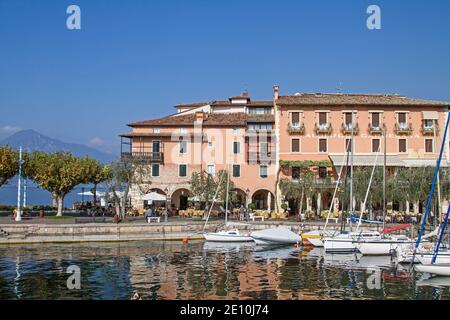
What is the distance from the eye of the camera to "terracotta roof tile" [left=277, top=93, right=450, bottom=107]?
6134 cm

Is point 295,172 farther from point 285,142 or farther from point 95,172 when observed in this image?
point 95,172

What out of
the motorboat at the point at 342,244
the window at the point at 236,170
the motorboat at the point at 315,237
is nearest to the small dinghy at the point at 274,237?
the motorboat at the point at 315,237

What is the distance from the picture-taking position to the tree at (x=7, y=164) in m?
52.3

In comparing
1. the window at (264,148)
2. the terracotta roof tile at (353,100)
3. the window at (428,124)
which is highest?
the terracotta roof tile at (353,100)

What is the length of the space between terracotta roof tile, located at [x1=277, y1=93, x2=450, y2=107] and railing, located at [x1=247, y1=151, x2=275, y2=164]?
19.1ft

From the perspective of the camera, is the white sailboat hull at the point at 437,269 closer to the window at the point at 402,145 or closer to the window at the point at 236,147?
the window at the point at 402,145

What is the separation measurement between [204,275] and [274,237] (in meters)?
15.7

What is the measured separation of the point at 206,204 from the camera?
2224 inches

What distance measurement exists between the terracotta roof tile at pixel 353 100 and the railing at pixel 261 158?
583 centimetres

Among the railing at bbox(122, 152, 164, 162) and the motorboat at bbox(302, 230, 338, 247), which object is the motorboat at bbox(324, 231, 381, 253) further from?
the railing at bbox(122, 152, 164, 162)

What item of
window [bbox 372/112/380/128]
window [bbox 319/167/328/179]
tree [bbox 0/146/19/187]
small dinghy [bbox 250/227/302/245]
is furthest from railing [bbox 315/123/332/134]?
tree [bbox 0/146/19/187]

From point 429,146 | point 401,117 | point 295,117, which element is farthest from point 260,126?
point 429,146

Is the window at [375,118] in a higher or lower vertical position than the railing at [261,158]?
higher
